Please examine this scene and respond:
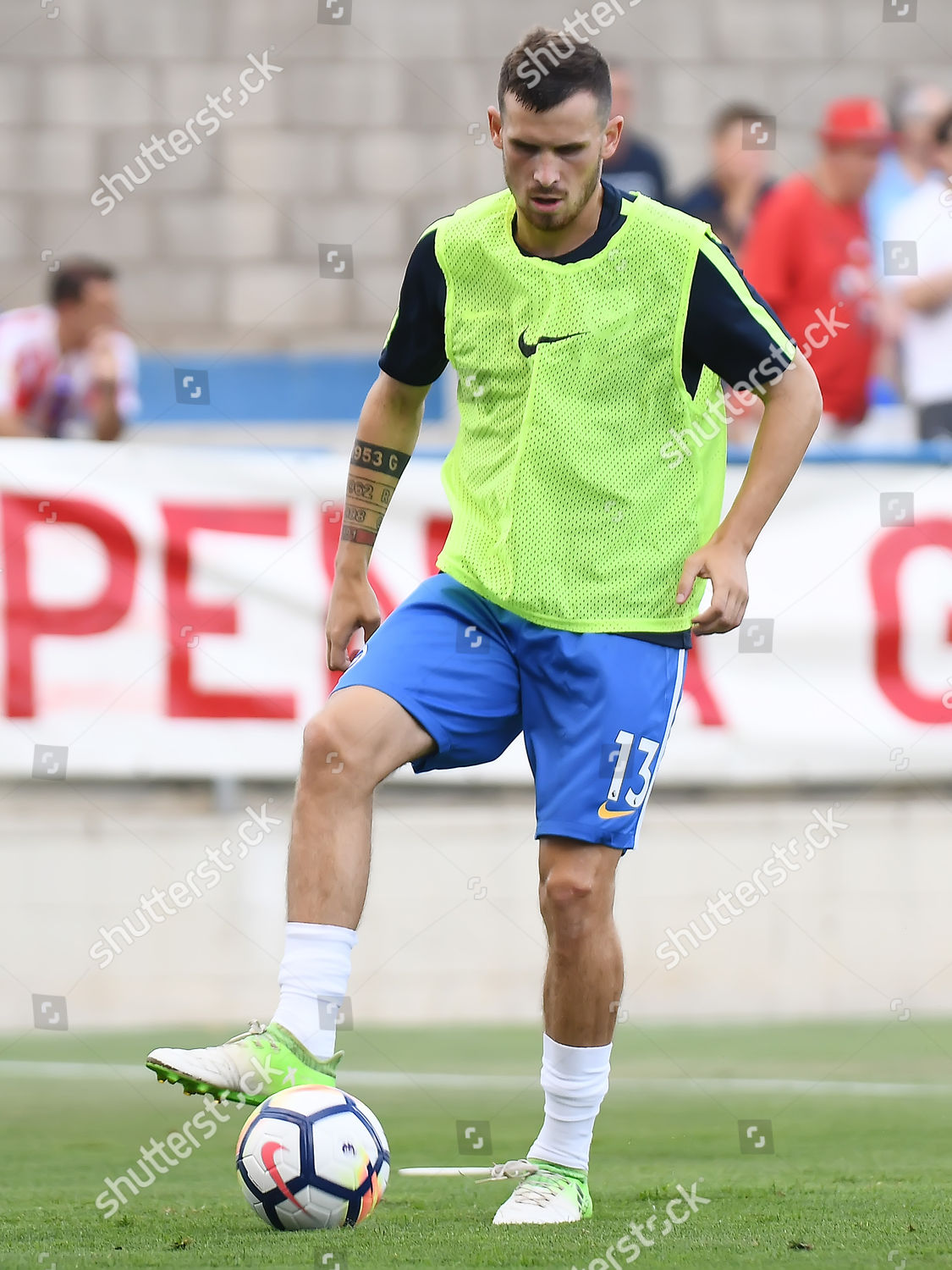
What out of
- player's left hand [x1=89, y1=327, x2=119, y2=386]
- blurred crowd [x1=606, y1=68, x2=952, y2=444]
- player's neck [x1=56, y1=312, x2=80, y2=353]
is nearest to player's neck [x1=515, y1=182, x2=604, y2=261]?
blurred crowd [x1=606, y1=68, x2=952, y2=444]

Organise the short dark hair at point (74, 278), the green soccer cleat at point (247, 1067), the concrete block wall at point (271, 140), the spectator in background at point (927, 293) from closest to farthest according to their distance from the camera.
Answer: the green soccer cleat at point (247, 1067), the short dark hair at point (74, 278), the spectator in background at point (927, 293), the concrete block wall at point (271, 140)

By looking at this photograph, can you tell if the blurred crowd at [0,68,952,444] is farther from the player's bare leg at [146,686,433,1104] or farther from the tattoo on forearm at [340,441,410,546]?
the player's bare leg at [146,686,433,1104]

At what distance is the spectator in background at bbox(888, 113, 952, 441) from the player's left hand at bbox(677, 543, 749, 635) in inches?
200

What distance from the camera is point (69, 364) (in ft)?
25.2

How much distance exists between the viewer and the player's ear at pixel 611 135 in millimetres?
3199

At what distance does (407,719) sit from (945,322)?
5.64 metres

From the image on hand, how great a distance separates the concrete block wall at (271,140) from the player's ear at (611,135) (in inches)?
237

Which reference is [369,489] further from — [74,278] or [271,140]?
[271,140]

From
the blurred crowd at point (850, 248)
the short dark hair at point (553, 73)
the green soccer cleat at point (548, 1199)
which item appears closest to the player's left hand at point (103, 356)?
the blurred crowd at point (850, 248)

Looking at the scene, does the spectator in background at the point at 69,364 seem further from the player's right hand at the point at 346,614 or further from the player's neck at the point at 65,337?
the player's right hand at the point at 346,614

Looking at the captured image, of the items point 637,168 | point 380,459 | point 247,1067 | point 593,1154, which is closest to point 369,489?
point 380,459

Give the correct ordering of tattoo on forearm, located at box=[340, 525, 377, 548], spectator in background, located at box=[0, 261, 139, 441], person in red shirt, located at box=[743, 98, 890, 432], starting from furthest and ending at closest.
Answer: person in red shirt, located at box=[743, 98, 890, 432], spectator in background, located at box=[0, 261, 139, 441], tattoo on forearm, located at box=[340, 525, 377, 548]

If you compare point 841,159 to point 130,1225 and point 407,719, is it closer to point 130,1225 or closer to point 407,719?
point 407,719

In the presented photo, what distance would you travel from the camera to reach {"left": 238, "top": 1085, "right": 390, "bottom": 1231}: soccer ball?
293 centimetres
